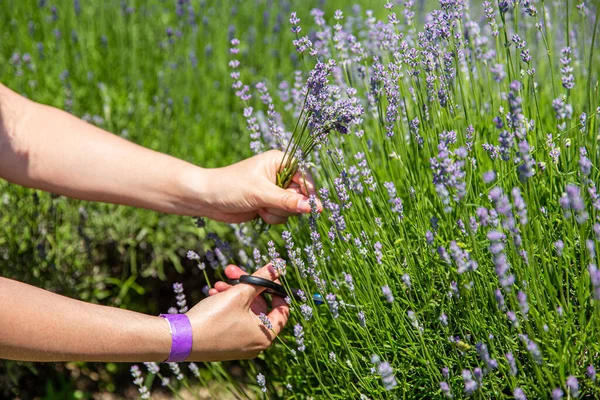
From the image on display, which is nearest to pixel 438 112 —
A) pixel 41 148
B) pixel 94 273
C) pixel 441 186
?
pixel 441 186

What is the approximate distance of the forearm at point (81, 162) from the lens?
218cm

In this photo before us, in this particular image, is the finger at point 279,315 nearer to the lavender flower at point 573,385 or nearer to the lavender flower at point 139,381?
the lavender flower at point 139,381

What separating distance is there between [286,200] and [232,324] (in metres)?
0.40

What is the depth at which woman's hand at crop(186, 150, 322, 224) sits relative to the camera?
193 cm

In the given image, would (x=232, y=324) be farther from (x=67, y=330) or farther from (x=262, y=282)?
(x=67, y=330)

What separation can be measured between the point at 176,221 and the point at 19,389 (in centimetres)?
103

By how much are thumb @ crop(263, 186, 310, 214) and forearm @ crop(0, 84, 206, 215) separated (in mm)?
344

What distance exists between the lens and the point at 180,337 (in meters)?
1.73

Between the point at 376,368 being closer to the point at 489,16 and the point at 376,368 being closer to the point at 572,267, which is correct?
the point at 572,267

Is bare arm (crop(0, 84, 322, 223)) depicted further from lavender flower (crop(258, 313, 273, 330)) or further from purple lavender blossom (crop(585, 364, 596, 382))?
purple lavender blossom (crop(585, 364, 596, 382))

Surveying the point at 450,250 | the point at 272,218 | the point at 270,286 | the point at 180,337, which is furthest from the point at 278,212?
the point at 450,250

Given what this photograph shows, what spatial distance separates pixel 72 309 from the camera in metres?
1.65

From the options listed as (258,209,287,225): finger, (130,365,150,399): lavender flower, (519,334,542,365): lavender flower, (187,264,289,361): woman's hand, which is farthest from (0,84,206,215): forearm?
(519,334,542,365): lavender flower

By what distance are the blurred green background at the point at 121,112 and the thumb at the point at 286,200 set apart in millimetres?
1126
